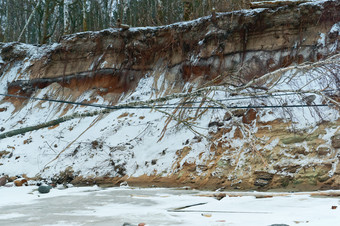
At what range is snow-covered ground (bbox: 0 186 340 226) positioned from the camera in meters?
3.65

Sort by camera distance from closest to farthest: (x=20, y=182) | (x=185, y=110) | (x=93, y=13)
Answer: (x=20, y=182) < (x=185, y=110) < (x=93, y=13)

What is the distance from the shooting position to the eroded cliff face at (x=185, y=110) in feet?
24.6

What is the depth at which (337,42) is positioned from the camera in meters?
9.31

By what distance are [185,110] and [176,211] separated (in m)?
5.65

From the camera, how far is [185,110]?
998cm

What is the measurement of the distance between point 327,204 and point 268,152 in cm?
332

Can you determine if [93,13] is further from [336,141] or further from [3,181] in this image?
[336,141]

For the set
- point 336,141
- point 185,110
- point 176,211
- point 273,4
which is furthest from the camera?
point 273,4

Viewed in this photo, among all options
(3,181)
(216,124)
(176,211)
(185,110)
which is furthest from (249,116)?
(3,181)

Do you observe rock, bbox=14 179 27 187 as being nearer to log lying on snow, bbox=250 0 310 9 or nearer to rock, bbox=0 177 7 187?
rock, bbox=0 177 7 187

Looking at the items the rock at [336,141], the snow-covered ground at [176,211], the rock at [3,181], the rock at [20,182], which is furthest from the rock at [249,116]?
the rock at [3,181]

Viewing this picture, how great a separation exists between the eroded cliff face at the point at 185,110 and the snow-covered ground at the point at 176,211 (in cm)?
142

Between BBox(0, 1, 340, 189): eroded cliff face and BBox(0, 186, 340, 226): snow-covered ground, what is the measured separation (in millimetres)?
1419

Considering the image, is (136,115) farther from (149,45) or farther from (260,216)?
(260,216)
